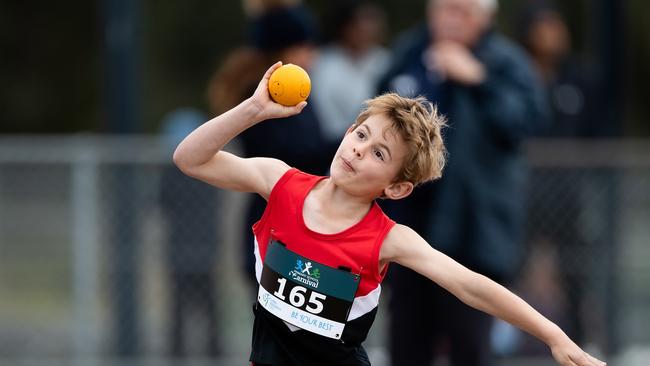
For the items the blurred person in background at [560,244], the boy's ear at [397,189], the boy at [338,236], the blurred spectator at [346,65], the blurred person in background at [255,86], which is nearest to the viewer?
the boy at [338,236]

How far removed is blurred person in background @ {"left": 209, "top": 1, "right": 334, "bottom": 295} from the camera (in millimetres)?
5836

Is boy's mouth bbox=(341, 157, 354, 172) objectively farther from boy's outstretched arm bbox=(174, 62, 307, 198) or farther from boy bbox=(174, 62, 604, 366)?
boy's outstretched arm bbox=(174, 62, 307, 198)

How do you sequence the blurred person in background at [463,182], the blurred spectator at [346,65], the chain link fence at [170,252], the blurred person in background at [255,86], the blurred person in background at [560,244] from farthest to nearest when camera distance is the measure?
the blurred person in background at [560,244], the chain link fence at [170,252], the blurred spectator at [346,65], the blurred person in background at [255,86], the blurred person in background at [463,182]

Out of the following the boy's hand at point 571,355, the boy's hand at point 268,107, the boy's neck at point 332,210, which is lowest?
the boy's hand at point 571,355

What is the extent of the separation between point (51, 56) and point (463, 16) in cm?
749

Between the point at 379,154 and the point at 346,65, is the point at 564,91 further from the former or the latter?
the point at 379,154

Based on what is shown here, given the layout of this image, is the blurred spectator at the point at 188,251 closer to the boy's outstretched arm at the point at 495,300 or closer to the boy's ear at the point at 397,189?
the boy's ear at the point at 397,189

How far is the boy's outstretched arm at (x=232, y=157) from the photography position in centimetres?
353

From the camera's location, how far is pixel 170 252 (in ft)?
23.6

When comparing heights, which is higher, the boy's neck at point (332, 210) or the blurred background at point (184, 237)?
the boy's neck at point (332, 210)

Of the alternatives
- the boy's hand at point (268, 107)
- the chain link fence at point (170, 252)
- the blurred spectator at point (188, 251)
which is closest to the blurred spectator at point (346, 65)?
the chain link fence at point (170, 252)

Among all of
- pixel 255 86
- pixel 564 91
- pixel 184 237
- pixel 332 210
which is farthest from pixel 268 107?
pixel 564 91

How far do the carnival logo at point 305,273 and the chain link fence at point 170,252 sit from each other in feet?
11.1

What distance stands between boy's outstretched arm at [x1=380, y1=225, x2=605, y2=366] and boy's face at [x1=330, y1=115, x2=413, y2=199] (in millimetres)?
213
